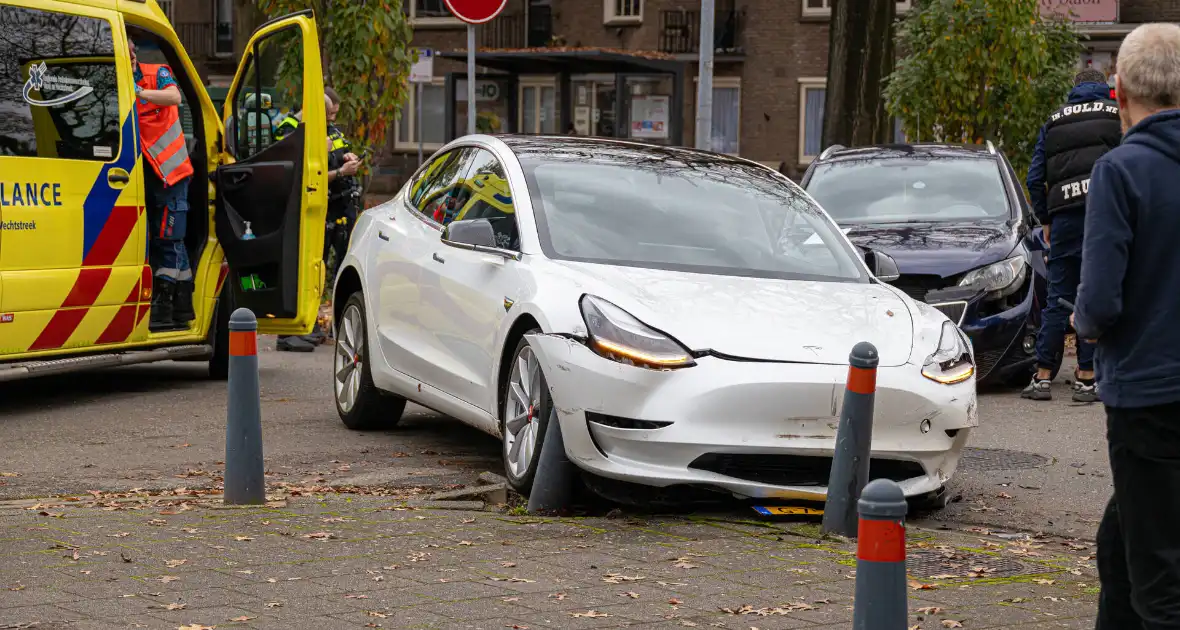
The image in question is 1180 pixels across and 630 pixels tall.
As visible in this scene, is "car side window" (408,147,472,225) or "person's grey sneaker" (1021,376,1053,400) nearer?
"car side window" (408,147,472,225)

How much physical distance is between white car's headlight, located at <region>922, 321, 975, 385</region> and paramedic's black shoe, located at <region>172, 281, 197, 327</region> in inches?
214

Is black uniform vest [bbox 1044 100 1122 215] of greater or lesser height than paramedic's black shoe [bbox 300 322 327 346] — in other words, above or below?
above

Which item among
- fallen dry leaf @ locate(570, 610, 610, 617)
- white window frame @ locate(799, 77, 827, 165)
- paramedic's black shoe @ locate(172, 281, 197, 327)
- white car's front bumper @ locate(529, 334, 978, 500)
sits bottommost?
white window frame @ locate(799, 77, 827, 165)

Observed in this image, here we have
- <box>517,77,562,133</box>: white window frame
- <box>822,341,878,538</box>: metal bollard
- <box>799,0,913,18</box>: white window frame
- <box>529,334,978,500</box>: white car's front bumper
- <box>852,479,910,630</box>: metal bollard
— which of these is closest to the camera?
<box>852,479,910,630</box>: metal bollard

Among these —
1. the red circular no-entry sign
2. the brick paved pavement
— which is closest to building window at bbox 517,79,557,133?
the red circular no-entry sign

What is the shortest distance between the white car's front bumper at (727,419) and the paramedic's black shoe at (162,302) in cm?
473

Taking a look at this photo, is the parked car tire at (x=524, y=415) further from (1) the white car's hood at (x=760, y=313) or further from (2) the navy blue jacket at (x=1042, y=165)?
(2) the navy blue jacket at (x=1042, y=165)

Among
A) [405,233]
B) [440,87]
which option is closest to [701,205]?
[405,233]

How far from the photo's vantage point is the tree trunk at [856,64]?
21656 millimetres

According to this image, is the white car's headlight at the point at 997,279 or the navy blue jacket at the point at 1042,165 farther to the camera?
the white car's headlight at the point at 997,279

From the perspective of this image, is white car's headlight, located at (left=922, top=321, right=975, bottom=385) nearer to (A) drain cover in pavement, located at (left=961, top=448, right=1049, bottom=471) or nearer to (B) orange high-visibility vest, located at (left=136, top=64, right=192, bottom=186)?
(A) drain cover in pavement, located at (left=961, top=448, right=1049, bottom=471)

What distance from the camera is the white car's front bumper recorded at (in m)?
6.72

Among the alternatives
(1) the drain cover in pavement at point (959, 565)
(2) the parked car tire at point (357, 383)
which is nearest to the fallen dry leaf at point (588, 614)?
(1) the drain cover in pavement at point (959, 565)

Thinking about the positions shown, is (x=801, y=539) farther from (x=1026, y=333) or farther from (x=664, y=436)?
(x=1026, y=333)
